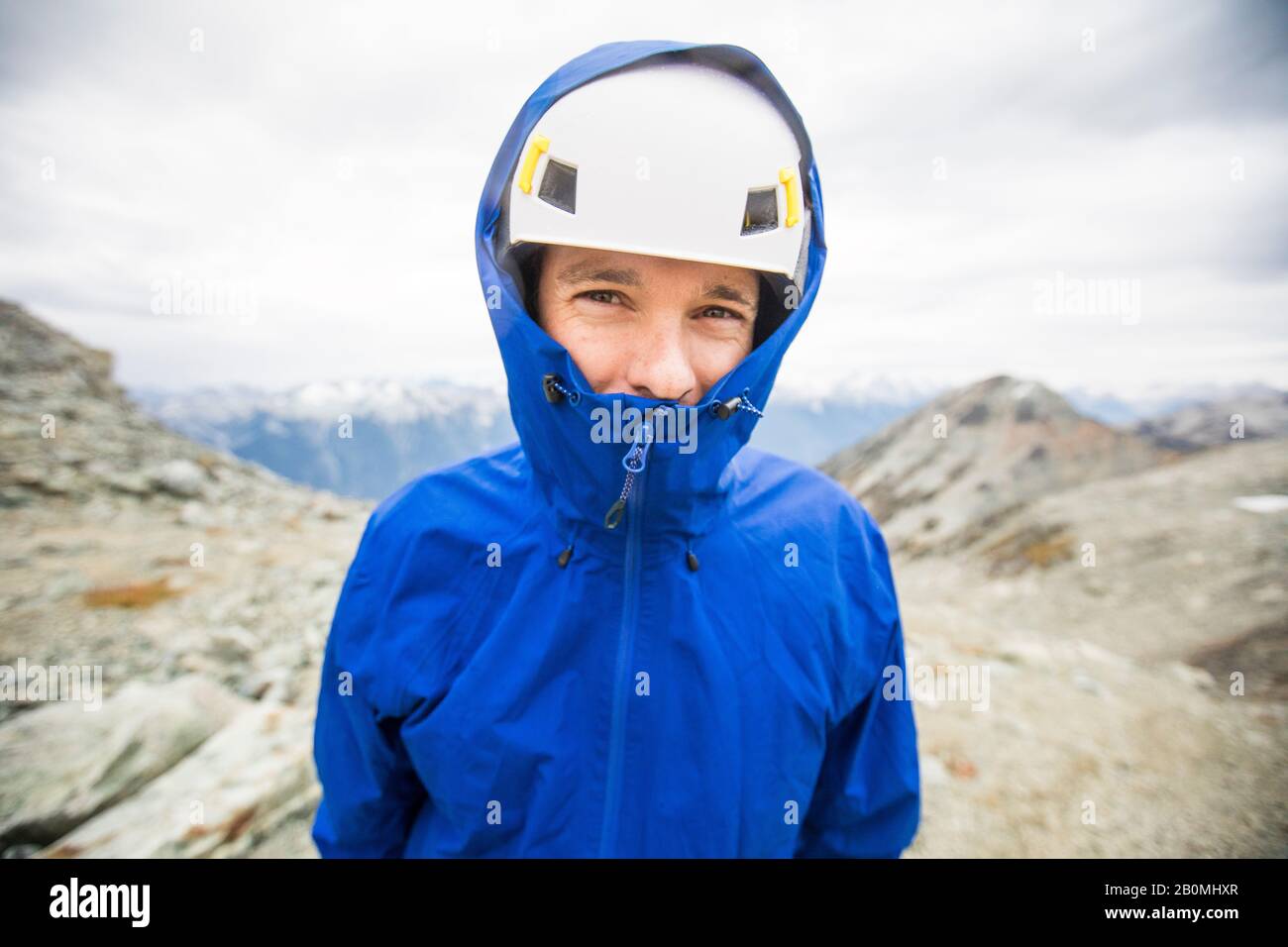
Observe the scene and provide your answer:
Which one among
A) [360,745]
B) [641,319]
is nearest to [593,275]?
[641,319]

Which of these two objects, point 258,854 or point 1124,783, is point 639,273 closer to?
point 258,854

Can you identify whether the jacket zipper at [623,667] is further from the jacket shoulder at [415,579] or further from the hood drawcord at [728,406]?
the jacket shoulder at [415,579]

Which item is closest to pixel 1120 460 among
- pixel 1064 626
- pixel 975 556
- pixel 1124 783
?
pixel 975 556

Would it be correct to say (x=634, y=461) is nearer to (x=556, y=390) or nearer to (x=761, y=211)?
(x=556, y=390)

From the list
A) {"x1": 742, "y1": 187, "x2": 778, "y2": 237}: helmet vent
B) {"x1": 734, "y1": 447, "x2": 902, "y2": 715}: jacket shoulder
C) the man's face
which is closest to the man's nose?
the man's face

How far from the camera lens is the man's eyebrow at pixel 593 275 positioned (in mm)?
1693

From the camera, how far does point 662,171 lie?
5.77 feet

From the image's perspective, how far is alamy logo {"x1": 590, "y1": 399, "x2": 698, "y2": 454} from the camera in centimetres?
159

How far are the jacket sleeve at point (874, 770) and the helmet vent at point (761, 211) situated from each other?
1.34m

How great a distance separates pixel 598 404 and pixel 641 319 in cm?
34

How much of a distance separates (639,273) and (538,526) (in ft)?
3.11

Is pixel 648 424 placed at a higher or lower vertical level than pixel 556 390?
lower

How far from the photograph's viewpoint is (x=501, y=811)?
5.69 feet
